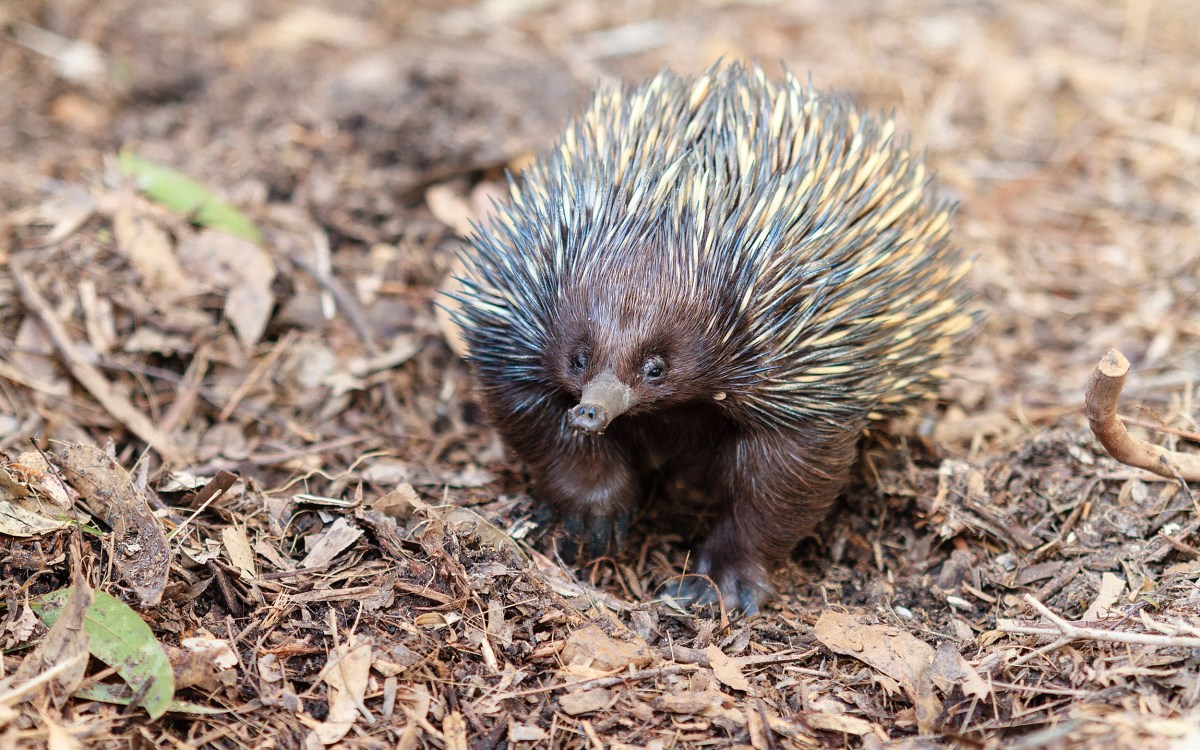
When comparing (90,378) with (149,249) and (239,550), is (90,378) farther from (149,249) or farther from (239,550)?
(239,550)

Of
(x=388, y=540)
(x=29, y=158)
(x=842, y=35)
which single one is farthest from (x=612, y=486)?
(x=842, y=35)

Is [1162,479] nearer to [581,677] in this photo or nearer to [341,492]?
[581,677]

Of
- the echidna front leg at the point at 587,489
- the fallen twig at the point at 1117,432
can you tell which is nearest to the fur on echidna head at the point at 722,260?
the echidna front leg at the point at 587,489

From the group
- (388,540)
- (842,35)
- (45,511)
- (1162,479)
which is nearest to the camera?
(45,511)

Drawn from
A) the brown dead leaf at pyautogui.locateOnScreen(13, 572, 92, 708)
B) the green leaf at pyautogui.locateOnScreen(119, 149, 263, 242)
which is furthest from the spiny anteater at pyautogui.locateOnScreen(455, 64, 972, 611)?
the green leaf at pyautogui.locateOnScreen(119, 149, 263, 242)

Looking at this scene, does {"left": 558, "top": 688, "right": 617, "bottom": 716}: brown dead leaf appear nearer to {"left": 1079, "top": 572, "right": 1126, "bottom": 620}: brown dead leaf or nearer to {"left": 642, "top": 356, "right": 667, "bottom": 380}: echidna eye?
{"left": 642, "top": 356, "right": 667, "bottom": 380}: echidna eye

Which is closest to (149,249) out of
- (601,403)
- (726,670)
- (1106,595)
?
(601,403)
